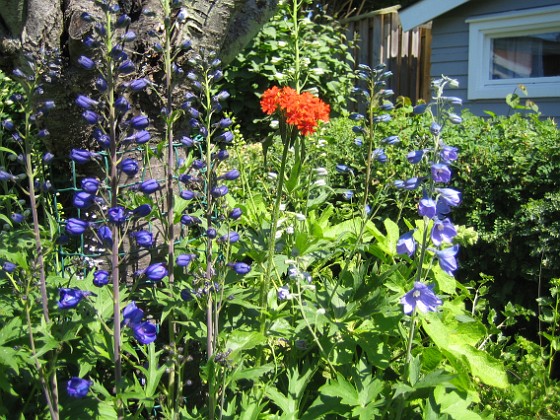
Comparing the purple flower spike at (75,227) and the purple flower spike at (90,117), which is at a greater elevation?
the purple flower spike at (90,117)

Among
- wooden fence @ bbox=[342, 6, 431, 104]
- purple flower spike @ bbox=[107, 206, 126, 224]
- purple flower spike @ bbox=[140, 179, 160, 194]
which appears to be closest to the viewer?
purple flower spike @ bbox=[107, 206, 126, 224]

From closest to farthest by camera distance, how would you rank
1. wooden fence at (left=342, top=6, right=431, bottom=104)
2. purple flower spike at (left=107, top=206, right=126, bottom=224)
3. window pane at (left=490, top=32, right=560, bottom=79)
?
purple flower spike at (left=107, top=206, right=126, bottom=224)
window pane at (left=490, top=32, right=560, bottom=79)
wooden fence at (left=342, top=6, right=431, bottom=104)

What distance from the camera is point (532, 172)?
12.2ft

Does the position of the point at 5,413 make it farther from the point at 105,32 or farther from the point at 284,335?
the point at 105,32

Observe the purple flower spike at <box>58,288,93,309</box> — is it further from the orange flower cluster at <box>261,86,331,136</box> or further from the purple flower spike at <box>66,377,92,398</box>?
the orange flower cluster at <box>261,86,331,136</box>

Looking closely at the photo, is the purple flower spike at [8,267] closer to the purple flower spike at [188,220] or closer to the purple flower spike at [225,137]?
the purple flower spike at [188,220]

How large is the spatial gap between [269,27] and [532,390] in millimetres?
6000

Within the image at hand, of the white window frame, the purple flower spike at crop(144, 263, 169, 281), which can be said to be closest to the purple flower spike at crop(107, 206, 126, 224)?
the purple flower spike at crop(144, 263, 169, 281)

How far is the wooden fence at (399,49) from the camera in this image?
998 centimetres

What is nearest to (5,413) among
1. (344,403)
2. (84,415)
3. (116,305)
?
(84,415)

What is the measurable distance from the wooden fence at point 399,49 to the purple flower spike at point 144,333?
880 centimetres

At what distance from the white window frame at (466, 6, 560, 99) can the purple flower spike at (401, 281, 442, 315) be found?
617cm

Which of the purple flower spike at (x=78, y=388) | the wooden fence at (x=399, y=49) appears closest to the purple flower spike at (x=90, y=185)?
the purple flower spike at (x=78, y=388)

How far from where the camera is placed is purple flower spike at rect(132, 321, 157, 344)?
1791 millimetres
